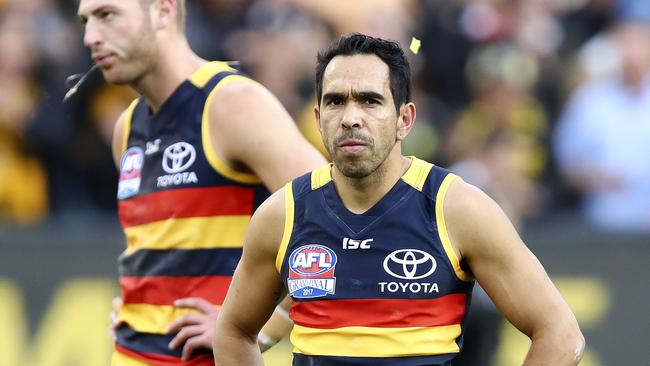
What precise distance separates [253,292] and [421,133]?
5709 mm

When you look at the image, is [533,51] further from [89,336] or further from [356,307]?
[356,307]

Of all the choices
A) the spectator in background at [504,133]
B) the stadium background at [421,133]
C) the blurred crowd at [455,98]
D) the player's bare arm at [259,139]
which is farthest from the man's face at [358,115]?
the spectator in background at [504,133]

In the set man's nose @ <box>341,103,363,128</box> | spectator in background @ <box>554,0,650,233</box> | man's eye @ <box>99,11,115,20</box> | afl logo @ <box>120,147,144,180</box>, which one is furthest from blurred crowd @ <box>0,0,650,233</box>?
man's nose @ <box>341,103,363,128</box>

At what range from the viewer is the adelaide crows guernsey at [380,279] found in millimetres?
4699

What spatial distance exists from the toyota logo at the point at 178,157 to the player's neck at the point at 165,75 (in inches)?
10.3

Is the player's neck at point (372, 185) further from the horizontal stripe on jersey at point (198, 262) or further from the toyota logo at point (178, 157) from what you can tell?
the toyota logo at point (178, 157)

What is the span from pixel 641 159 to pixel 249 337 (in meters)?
5.77

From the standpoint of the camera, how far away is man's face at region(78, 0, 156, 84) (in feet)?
19.6

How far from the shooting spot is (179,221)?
5805mm

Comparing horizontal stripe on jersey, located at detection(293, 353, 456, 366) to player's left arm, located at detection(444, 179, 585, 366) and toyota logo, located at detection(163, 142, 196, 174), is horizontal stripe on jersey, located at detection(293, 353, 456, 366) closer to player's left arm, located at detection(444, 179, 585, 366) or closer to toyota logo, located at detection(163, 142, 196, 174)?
player's left arm, located at detection(444, 179, 585, 366)

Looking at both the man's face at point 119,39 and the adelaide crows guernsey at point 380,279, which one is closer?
the adelaide crows guernsey at point 380,279

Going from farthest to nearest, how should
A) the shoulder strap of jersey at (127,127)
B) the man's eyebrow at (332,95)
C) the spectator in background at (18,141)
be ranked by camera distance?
the spectator in background at (18,141)
the shoulder strap of jersey at (127,127)
the man's eyebrow at (332,95)

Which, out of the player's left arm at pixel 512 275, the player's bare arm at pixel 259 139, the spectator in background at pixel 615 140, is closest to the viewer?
the player's left arm at pixel 512 275

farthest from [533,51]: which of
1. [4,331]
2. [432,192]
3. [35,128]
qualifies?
[432,192]
